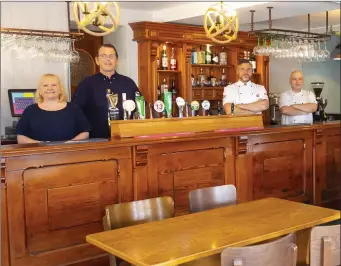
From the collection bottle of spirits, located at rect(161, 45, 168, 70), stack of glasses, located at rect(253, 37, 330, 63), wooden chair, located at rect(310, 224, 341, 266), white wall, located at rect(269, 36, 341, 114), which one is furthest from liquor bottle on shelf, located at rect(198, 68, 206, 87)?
wooden chair, located at rect(310, 224, 341, 266)

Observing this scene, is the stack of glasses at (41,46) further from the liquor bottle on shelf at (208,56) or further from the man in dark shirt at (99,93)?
the liquor bottle on shelf at (208,56)

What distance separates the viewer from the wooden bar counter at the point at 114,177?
10.2ft

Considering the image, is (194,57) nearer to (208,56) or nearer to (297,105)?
(208,56)

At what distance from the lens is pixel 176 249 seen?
208cm

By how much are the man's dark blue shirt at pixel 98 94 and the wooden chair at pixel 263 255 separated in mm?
2570

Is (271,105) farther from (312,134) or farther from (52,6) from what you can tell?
(52,6)

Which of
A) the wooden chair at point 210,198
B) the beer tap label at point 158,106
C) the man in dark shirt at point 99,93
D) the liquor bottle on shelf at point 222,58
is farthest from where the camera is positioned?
the liquor bottle on shelf at point 222,58

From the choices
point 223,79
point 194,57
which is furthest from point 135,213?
point 223,79

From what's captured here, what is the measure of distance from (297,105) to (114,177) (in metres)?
2.48

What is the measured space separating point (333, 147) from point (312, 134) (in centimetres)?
40

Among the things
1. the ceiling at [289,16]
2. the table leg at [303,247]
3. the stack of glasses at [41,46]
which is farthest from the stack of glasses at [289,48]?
the table leg at [303,247]

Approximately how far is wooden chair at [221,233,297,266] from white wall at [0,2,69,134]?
4336 millimetres

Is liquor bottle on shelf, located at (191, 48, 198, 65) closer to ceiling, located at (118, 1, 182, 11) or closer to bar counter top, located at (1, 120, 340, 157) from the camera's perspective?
ceiling, located at (118, 1, 182, 11)

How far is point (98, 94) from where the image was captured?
14.4 feet
